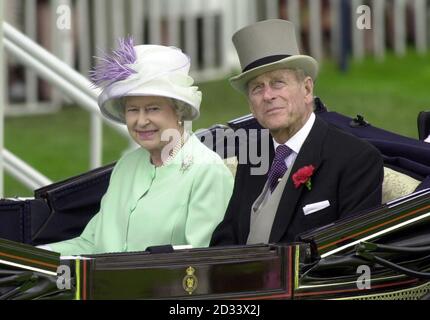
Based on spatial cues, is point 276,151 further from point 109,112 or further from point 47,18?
point 47,18

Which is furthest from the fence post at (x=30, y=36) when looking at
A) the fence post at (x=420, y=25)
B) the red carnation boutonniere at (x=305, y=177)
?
the red carnation boutonniere at (x=305, y=177)

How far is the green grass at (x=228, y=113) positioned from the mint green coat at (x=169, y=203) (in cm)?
427

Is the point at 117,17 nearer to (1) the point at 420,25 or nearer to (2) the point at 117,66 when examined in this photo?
(1) the point at 420,25

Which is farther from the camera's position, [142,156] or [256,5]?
[256,5]

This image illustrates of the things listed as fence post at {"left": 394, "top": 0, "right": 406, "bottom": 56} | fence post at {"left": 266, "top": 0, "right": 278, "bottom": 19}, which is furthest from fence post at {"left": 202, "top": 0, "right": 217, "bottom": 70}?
fence post at {"left": 394, "top": 0, "right": 406, "bottom": 56}

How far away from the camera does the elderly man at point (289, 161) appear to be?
15.9 feet

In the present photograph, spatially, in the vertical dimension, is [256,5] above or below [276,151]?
above

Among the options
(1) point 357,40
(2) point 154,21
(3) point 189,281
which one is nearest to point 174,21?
(2) point 154,21

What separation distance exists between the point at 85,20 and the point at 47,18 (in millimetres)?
300

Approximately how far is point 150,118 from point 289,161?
0.49m

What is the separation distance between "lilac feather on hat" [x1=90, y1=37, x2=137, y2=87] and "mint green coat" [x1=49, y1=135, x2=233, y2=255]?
0.32m

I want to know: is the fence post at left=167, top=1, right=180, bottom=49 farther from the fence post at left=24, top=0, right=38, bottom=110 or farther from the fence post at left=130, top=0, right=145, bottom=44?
the fence post at left=24, top=0, right=38, bottom=110
